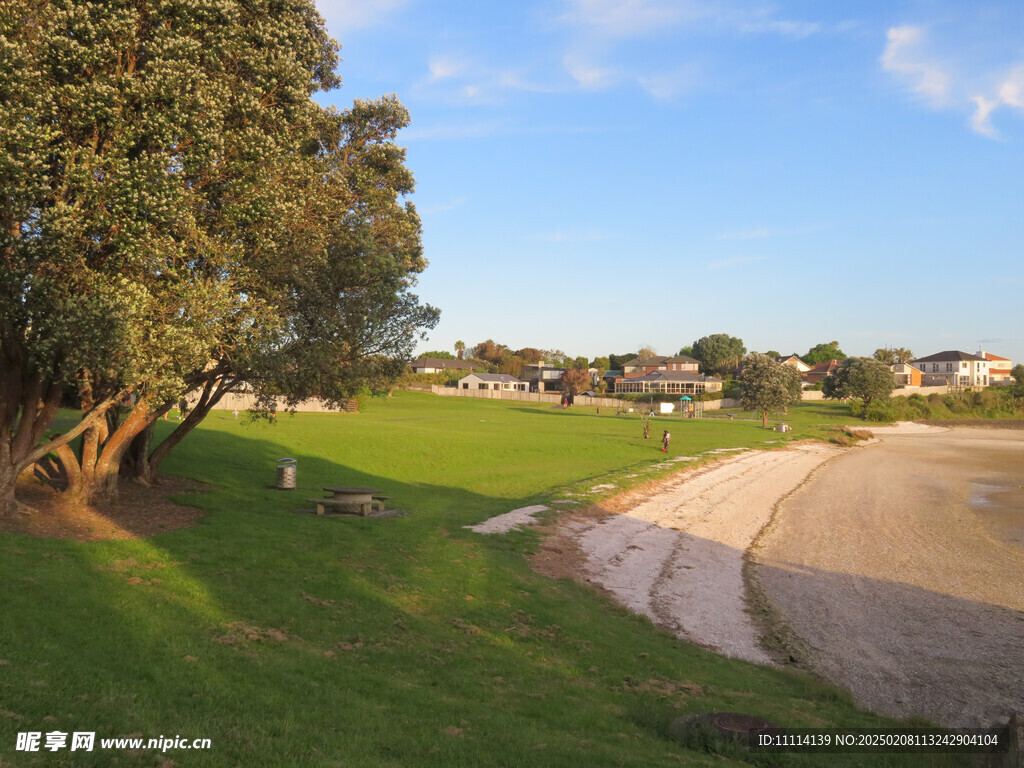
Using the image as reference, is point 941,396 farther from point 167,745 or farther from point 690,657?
point 167,745

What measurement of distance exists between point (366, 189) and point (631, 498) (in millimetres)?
20652

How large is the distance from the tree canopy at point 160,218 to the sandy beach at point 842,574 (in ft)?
36.5

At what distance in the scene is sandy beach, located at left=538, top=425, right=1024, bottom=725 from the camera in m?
14.8


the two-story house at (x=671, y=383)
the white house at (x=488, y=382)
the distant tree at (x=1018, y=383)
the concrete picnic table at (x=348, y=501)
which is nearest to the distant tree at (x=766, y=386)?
the two-story house at (x=671, y=383)

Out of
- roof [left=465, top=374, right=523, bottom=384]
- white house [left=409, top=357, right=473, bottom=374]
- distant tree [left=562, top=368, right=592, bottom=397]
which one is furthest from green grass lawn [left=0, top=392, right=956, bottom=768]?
white house [left=409, top=357, right=473, bottom=374]

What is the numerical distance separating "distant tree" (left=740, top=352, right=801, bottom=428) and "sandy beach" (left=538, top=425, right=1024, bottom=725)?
45.9 m

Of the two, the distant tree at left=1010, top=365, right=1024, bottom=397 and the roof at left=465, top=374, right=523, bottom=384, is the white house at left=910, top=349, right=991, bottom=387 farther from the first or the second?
the roof at left=465, top=374, right=523, bottom=384

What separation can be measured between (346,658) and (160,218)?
9.85m

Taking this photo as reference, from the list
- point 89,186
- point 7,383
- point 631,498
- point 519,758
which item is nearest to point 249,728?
point 519,758

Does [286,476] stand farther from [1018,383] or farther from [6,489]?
[1018,383]

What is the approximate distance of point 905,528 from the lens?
1239 inches

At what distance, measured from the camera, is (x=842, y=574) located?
22984mm

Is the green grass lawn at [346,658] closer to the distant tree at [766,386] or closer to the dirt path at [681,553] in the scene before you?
the dirt path at [681,553]

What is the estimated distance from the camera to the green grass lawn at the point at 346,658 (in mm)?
8531
